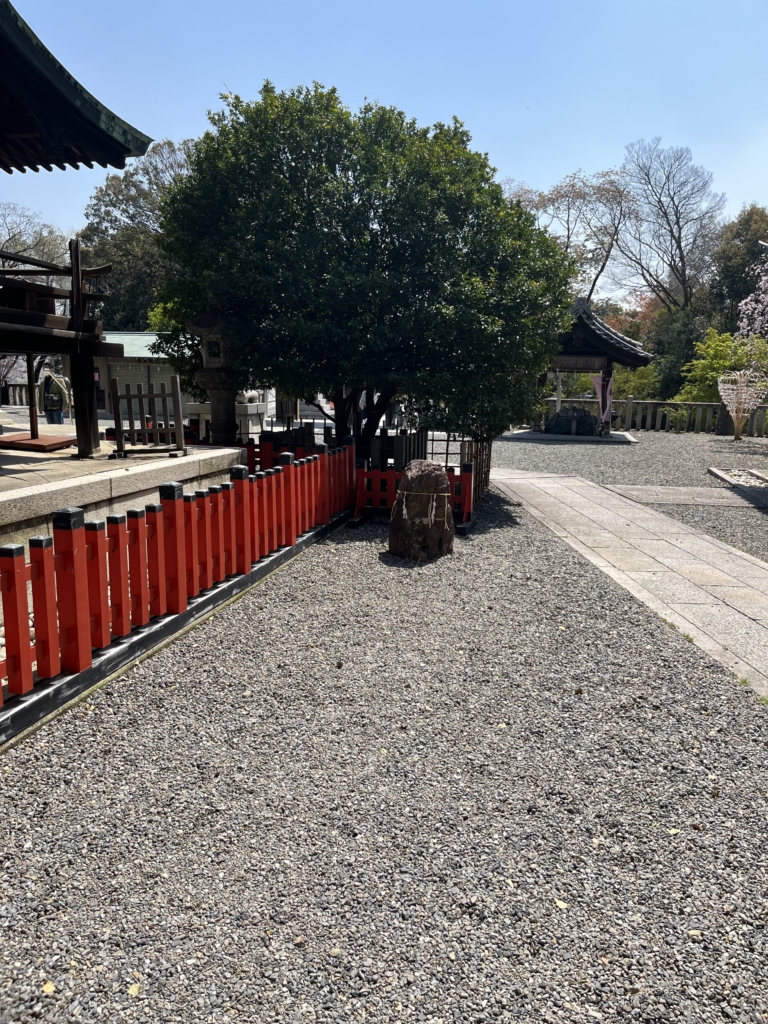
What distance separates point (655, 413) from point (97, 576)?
28.3 metres

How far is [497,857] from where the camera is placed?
3.05 m

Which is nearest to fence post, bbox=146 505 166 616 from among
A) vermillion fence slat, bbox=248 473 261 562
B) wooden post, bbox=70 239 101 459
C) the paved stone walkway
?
vermillion fence slat, bbox=248 473 261 562

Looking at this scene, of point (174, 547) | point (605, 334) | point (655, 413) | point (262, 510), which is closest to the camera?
point (174, 547)

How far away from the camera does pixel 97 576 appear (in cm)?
447

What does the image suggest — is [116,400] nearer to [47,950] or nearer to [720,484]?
[47,950]

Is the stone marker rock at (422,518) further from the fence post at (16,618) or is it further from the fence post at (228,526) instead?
the fence post at (16,618)

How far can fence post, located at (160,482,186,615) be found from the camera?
17.5 feet

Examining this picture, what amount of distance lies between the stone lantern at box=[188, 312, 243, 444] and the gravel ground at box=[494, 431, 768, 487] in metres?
8.46

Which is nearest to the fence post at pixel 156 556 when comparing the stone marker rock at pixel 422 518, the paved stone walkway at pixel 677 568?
the stone marker rock at pixel 422 518

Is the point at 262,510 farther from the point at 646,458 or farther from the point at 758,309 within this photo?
the point at 758,309

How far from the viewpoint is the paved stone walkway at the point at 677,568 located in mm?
5840

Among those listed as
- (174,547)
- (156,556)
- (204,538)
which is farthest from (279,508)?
(156,556)

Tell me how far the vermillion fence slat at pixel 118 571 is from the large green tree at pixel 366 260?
596cm

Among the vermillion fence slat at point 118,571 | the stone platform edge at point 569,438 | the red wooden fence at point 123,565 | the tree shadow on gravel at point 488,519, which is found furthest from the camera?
the stone platform edge at point 569,438
